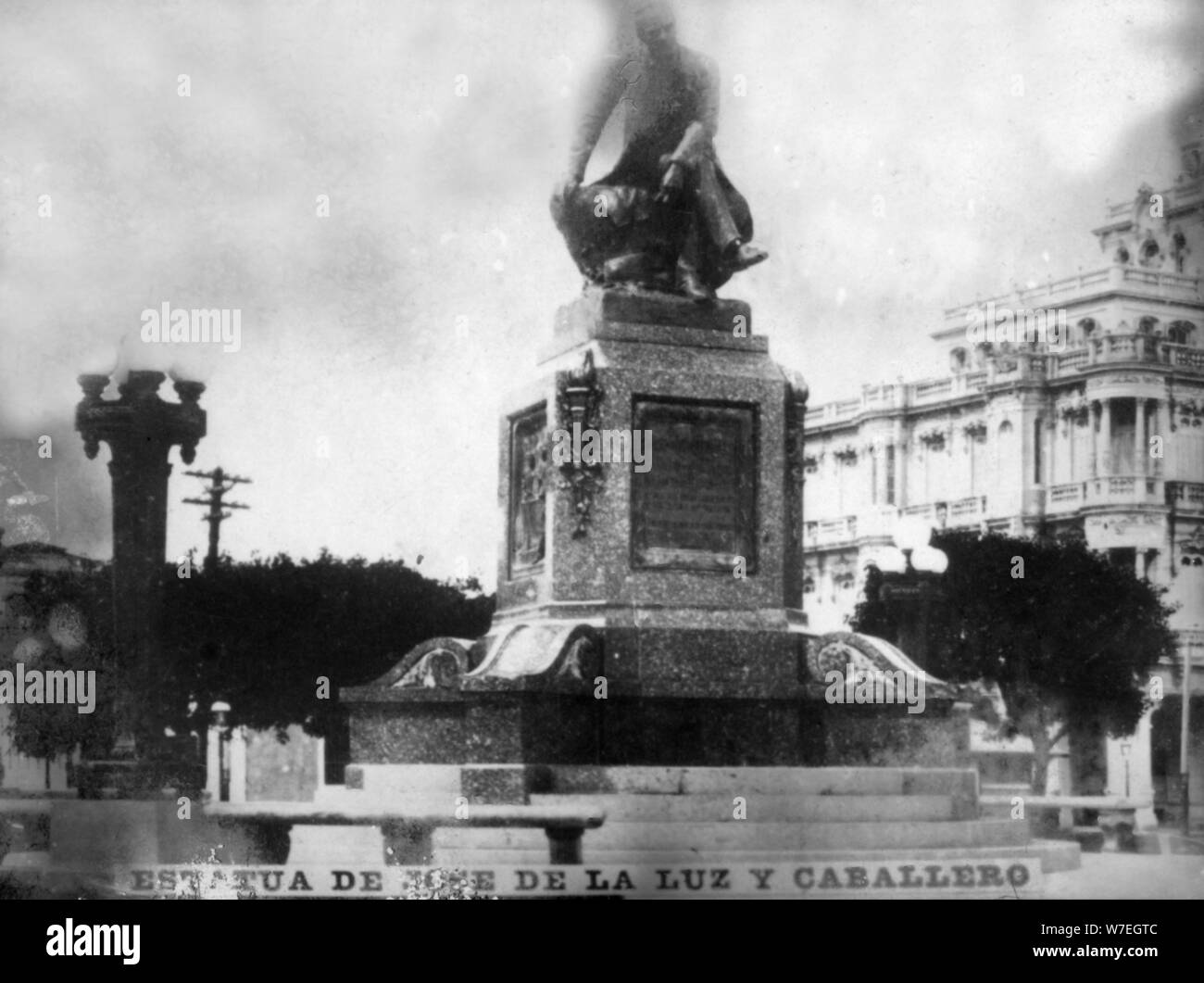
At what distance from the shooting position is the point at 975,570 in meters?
56.7

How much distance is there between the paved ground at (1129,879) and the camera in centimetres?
1662

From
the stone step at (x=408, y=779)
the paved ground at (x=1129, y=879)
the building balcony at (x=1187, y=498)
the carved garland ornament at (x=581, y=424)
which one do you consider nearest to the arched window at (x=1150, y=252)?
the building balcony at (x=1187, y=498)

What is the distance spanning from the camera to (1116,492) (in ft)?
213

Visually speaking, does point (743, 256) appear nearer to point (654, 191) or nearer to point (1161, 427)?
point (654, 191)

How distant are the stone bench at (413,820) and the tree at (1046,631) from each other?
125 feet

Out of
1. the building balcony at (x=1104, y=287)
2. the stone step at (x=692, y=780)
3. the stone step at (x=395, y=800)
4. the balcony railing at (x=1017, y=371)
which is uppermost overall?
the building balcony at (x=1104, y=287)

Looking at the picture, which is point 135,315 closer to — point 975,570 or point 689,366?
point 689,366

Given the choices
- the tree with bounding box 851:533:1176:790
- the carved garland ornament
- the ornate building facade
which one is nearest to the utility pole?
the carved garland ornament

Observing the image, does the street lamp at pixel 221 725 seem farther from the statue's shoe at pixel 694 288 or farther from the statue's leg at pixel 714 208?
the statue's leg at pixel 714 208

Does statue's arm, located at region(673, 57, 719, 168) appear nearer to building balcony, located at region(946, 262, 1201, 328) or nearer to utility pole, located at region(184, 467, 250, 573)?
utility pole, located at region(184, 467, 250, 573)

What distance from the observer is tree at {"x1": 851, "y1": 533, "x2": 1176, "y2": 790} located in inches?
2158

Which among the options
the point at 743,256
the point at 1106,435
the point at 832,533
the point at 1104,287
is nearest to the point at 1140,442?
the point at 1106,435

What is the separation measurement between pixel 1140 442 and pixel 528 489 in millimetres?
47773
